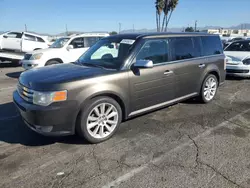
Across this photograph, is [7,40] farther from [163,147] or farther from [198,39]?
[163,147]

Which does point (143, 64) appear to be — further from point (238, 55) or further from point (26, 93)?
point (238, 55)

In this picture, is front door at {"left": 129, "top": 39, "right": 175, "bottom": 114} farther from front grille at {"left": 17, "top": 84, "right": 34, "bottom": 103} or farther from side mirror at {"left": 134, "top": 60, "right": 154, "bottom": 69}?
front grille at {"left": 17, "top": 84, "right": 34, "bottom": 103}

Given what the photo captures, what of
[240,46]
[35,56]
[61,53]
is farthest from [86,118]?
[240,46]

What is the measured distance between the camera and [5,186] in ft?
8.25

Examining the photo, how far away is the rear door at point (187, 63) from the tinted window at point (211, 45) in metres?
0.24

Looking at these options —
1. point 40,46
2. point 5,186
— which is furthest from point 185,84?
point 40,46

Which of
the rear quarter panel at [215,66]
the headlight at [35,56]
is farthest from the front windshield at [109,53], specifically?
the headlight at [35,56]

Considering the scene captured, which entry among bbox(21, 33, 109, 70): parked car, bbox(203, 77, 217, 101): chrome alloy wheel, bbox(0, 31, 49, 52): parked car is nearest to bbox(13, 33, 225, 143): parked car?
bbox(203, 77, 217, 101): chrome alloy wheel

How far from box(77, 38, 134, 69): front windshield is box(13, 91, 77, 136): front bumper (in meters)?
1.12

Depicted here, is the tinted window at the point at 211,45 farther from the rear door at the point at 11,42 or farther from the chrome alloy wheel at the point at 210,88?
the rear door at the point at 11,42

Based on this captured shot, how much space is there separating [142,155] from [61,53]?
7.11 meters

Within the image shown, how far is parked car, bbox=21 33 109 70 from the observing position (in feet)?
28.9

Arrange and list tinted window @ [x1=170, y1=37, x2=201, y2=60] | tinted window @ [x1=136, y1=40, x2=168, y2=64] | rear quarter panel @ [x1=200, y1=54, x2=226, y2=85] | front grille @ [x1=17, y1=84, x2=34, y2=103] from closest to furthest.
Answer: front grille @ [x1=17, y1=84, x2=34, y2=103], tinted window @ [x1=136, y1=40, x2=168, y2=64], tinted window @ [x1=170, y1=37, x2=201, y2=60], rear quarter panel @ [x1=200, y1=54, x2=226, y2=85]

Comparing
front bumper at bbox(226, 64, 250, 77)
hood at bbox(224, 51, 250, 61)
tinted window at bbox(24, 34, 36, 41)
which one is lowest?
front bumper at bbox(226, 64, 250, 77)
